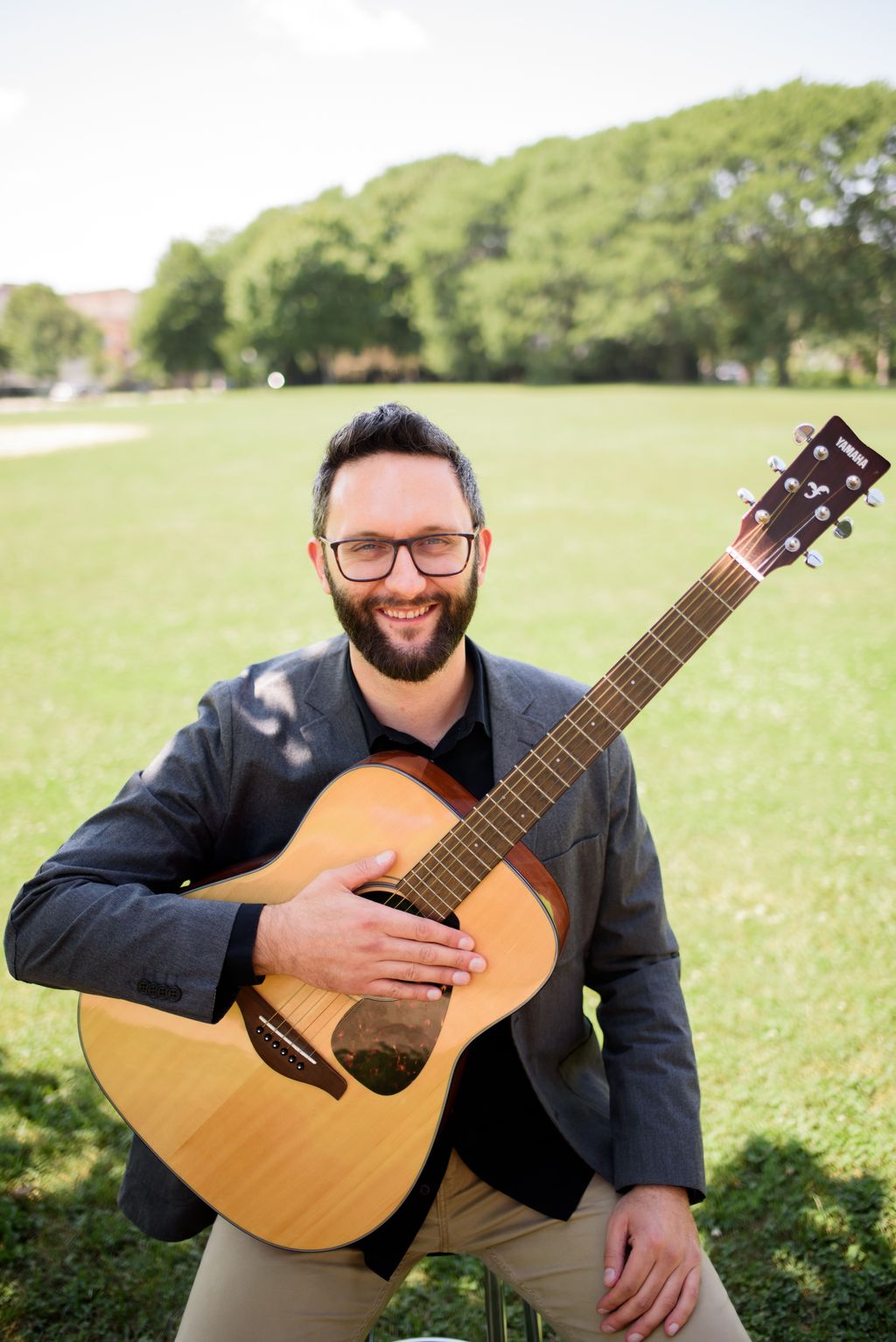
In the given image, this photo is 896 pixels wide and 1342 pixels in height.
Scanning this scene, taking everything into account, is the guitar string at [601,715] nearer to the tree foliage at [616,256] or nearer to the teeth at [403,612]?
the teeth at [403,612]

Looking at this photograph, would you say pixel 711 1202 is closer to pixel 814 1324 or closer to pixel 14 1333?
pixel 814 1324

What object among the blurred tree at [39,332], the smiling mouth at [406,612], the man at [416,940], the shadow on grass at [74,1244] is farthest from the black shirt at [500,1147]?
the blurred tree at [39,332]

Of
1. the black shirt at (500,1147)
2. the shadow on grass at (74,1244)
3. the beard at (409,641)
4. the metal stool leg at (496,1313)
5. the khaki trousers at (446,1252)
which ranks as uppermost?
the beard at (409,641)

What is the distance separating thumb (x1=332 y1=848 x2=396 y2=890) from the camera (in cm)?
199

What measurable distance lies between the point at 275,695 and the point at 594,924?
980 mm

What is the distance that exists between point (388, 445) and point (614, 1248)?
1.87 metres

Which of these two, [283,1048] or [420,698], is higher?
[420,698]

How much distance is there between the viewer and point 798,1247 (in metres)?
3.04

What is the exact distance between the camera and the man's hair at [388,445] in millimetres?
2262

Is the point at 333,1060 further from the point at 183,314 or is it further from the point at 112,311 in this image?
the point at 112,311

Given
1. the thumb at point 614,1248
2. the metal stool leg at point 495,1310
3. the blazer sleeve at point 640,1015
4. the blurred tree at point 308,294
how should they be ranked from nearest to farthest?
the thumb at point 614,1248
the blazer sleeve at point 640,1015
the metal stool leg at point 495,1310
the blurred tree at point 308,294

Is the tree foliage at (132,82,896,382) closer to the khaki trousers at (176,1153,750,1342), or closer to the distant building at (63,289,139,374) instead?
the khaki trousers at (176,1153,750,1342)

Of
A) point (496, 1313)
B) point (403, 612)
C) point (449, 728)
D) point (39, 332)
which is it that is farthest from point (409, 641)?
point (39, 332)

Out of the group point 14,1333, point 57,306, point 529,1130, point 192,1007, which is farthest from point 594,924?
point 57,306
